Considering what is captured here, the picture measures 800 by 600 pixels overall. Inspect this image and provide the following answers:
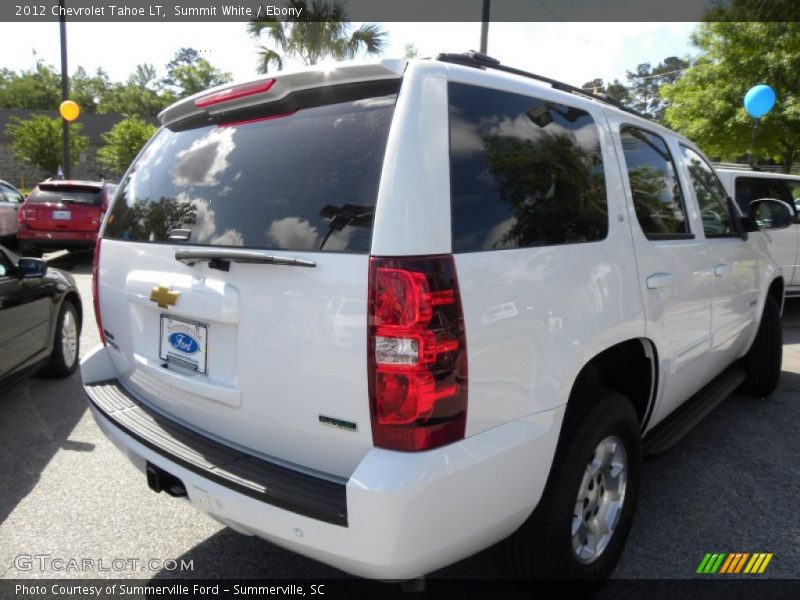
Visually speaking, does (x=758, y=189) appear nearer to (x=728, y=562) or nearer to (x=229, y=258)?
(x=728, y=562)

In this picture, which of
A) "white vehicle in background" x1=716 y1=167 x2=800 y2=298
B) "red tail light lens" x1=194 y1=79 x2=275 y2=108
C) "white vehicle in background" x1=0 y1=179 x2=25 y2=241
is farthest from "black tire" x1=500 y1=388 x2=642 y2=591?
"white vehicle in background" x1=0 y1=179 x2=25 y2=241

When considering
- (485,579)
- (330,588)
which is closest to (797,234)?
(485,579)

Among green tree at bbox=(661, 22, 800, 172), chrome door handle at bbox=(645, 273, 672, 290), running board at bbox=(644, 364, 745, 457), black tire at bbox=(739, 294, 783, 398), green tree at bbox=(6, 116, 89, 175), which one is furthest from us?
green tree at bbox=(6, 116, 89, 175)

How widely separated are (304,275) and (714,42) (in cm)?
1792

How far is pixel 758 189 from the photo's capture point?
722 cm

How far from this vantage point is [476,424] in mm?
1742

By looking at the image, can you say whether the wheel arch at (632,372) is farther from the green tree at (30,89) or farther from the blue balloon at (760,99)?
the green tree at (30,89)

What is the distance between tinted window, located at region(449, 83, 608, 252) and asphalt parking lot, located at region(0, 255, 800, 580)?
154cm

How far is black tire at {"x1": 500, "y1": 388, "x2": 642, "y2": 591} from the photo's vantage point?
2035 millimetres

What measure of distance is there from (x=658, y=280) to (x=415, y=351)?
1458mm

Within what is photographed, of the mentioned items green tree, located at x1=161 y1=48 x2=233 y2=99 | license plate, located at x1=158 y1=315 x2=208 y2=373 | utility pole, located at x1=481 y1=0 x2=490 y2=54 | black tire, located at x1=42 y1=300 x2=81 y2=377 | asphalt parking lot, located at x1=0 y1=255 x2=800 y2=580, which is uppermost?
green tree, located at x1=161 y1=48 x2=233 y2=99

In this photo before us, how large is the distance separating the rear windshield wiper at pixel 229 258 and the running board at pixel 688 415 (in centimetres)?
197

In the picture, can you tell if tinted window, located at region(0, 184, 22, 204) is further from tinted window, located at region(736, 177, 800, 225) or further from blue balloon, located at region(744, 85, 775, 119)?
blue balloon, located at region(744, 85, 775, 119)

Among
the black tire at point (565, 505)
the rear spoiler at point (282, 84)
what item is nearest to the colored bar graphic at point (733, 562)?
the black tire at point (565, 505)
